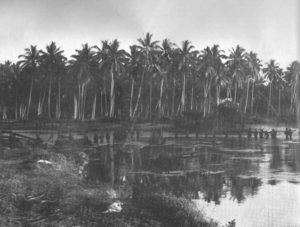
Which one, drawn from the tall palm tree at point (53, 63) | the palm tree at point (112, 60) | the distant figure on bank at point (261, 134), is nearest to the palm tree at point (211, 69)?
the distant figure on bank at point (261, 134)

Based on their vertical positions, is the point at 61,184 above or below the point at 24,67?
below

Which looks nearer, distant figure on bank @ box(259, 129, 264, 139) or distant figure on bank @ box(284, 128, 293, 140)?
distant figure on bank @ box(284, 128, 293, 140)

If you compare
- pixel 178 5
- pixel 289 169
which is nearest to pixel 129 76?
pixel 178 5

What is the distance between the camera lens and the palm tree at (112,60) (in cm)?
1039

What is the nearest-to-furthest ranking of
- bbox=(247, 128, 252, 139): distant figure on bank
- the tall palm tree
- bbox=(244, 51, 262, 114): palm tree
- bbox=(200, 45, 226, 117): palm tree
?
bbox=(244, 51, 262, 114): palm tree < bbox=(247, 128, 252, 139): distant figure on bank < bbox=(200, 45, 226, 117): palm tree < the tall palm tree

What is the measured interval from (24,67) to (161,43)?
13.2 ft

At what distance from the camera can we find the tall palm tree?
1066 cm

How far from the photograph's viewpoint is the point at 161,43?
10000 millimetres

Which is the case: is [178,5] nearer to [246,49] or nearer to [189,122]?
[246,49]

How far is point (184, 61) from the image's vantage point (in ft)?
34.9

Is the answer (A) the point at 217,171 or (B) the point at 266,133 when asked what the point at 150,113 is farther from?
(B) the point at 266,133

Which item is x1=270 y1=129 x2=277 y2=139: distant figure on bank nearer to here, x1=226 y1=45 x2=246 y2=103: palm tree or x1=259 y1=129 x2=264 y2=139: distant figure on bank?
x1=259 y1=129 x2=264 y2=139: distant figure on bank

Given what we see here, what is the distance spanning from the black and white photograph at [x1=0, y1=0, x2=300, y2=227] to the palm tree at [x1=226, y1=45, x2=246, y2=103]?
35 mm

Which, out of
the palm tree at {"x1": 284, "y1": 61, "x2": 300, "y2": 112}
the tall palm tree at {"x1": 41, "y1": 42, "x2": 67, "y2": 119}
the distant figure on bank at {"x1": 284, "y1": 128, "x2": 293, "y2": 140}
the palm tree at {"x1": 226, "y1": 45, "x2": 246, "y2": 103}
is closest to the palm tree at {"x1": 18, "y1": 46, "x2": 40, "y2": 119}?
the tall palm tree at {"x1": 41, "y1": 42, "x2": 67, "y2": 119}
